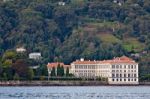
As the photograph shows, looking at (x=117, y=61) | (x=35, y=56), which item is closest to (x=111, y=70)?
(x=117, y=61)

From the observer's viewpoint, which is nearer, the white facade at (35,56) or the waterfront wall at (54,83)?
the waterfront wall at (54,83)

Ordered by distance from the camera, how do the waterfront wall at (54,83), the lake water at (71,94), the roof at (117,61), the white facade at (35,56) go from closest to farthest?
the lake water at (71,94) < the waterfront wall at (54,83) < the roof at (117,61) < the white facade at (35,56)

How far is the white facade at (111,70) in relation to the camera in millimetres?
178750

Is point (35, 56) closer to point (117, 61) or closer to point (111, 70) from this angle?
point (111, 70)

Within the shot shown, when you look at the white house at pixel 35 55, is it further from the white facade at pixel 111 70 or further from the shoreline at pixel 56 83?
the shoreline at pixel 56 83

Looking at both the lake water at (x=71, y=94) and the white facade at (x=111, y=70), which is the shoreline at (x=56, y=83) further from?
the lake water at (x=71, y=94)

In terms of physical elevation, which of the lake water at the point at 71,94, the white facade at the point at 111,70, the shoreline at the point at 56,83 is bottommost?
the white facade at the point at 111,70

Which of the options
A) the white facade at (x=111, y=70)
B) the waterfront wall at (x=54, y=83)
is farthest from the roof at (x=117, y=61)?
the waterfront wall at (x=54, y=83)

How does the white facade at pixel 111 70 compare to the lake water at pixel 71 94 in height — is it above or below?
below

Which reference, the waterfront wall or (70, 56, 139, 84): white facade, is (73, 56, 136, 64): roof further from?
the waterfront wall

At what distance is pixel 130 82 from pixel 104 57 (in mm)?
20241

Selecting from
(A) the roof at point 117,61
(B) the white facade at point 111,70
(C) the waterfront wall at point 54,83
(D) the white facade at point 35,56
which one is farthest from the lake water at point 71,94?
(D) the white facade at point 35,56

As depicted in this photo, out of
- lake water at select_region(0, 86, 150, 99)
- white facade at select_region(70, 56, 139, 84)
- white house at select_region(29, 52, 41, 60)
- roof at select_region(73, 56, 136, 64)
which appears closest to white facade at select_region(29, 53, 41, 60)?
white house at select_region(29, 52, 41, 60)

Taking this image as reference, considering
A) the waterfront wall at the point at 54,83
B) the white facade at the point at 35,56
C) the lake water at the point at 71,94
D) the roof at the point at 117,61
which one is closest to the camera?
the lake water at the point at 71,94
